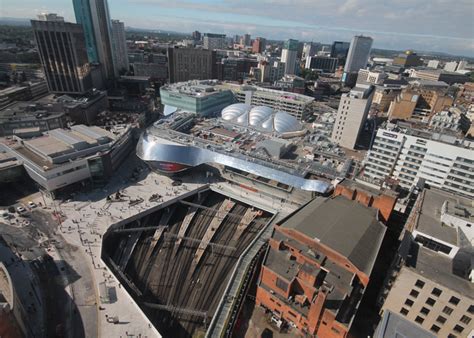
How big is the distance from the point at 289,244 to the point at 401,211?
33.2 meters

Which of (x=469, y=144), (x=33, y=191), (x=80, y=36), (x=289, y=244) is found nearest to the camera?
(x=289, y=244)

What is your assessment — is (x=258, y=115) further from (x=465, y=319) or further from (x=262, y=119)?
(x=465, y=319)

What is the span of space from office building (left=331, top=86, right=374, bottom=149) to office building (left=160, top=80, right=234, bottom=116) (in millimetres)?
61868

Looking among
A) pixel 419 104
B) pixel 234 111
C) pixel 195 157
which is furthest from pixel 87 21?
pixel 419 104

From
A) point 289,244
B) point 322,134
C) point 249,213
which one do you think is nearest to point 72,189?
point 249,213

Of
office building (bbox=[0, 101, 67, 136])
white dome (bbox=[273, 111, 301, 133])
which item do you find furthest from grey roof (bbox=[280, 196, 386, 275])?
office building (bbox=[0, 101, 67, 136])

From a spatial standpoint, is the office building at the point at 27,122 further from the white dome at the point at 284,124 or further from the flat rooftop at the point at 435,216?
the flat rooftop at the point at 435,216

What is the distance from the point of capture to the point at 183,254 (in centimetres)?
6600

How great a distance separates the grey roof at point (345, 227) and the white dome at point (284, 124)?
194ft

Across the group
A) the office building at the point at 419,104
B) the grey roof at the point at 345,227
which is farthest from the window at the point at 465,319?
the office building at the point at 419,104

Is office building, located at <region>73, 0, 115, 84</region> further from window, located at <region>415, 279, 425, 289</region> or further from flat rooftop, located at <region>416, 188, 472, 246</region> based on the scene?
window, located at <region>415, 279, 425, 289</region>

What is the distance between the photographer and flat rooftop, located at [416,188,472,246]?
135 ft

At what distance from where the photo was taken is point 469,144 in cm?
6650

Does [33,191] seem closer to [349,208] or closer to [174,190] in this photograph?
[174,190]
